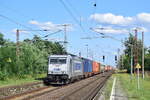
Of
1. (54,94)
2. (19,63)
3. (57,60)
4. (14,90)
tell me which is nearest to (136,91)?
(54,94)

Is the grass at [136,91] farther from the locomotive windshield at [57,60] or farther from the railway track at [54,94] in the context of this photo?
the locomotive windshield at [57,60]

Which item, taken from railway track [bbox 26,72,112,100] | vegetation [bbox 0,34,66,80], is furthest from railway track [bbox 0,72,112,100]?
vegetation [bbox 0,34,66,80]

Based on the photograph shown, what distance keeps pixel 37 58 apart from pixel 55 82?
988 centimetres

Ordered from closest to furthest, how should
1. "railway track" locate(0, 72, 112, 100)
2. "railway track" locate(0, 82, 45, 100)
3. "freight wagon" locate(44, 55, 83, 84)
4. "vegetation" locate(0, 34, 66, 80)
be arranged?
"railway track" locate(0, 72, 112, 100), "railway track" locate(0, 82, 45, 100), "freight wagon" locate(44, 55, 83, 84), "vegetation" locate(0, 34, 66, 80)

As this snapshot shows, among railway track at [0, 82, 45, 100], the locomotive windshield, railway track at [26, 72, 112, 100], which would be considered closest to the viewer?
railway track at [26, 72, 112, 100]

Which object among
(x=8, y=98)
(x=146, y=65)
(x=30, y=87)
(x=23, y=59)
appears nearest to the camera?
(x=8, y=98)

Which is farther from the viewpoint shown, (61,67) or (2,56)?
(2,56)

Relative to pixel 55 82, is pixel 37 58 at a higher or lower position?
higher

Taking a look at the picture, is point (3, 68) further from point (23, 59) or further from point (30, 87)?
point (30, 87)

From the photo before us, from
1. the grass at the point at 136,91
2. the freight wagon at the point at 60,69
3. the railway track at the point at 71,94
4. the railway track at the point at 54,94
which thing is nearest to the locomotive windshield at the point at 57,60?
the freight wagon at the point at 60,69

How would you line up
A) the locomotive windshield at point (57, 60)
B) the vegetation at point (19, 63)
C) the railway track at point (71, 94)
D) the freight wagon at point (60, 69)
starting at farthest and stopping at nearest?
the vegetation at point (19, 63) < the locomotive windshield at point (57, 60) < the freight wagon at point (60, 69) < the railway track at point (71, 94)

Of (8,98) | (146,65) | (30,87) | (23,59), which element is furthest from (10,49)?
(146,65)

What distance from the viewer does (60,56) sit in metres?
36.3

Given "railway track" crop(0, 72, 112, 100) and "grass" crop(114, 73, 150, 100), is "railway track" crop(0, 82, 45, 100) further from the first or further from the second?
"grass" crop(114, 73, 150, 100)
